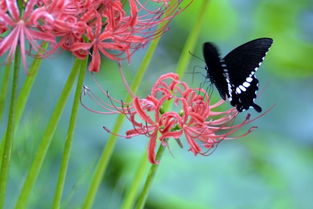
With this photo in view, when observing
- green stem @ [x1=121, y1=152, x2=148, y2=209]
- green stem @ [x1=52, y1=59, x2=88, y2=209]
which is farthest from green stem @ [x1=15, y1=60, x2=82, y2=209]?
green stem @ [x1=121, y1=152, x2=148, y2=209]

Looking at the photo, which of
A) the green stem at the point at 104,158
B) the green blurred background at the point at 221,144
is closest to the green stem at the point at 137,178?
the green stem at the point at 104,158

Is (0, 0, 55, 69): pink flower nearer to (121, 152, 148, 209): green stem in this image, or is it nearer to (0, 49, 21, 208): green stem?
(0, 49, 21, 208): green stem

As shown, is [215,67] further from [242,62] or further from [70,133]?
[70,133]

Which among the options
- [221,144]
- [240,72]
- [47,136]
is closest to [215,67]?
[240,72]

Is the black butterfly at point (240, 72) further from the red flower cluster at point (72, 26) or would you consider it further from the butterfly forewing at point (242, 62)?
the red flower cluster at point (72, 26)

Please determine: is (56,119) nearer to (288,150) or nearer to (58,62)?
(58,62)

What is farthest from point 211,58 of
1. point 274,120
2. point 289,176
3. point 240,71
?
point 274,120

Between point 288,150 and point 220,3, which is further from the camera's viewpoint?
point 220,3

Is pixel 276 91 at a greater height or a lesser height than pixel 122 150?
greater
